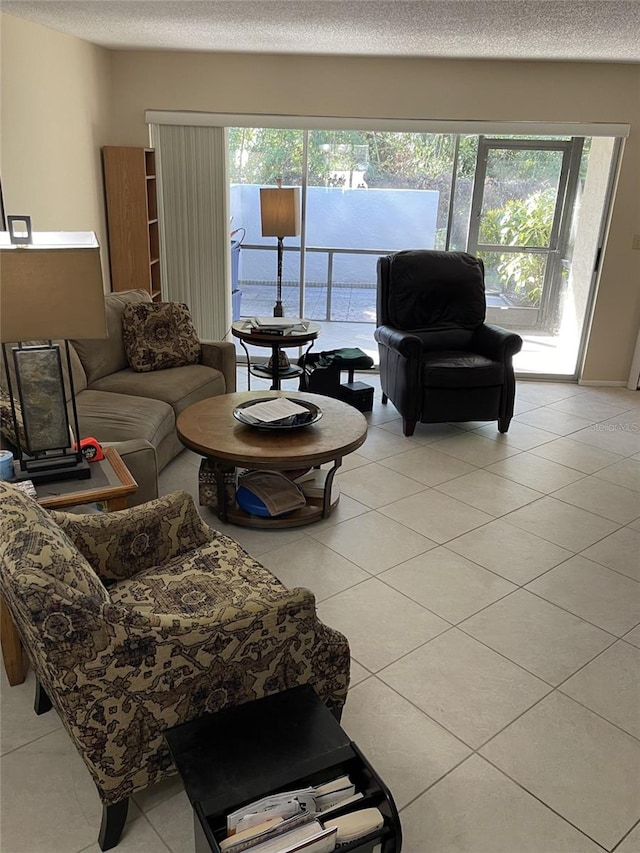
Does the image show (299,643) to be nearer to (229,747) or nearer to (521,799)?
(229,747)

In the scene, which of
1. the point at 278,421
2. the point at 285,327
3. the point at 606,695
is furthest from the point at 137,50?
the point at 606,695

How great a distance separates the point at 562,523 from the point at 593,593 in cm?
60

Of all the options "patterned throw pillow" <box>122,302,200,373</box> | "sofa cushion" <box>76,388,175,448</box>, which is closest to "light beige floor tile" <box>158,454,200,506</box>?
"sofa cushion" <box>76,388,175,448</box>

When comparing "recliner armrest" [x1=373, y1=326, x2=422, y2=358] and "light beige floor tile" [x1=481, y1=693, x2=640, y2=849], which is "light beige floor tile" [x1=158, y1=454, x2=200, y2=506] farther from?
"light beige floor tile" [x1=481, y1=693, x2=640, y2=849]

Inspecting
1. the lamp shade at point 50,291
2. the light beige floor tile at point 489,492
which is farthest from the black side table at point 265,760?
the light beige floor tile at point 489,492

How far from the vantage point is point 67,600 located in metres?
1.35

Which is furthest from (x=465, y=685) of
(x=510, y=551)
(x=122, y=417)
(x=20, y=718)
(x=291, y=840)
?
(x=122, y=417)

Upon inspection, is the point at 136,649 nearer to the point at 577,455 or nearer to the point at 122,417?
the point at 122,417

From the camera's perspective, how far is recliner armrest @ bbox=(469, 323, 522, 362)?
14.0 ft

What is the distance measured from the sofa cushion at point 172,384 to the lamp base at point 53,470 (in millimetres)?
1329

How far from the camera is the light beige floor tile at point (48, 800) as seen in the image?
1673 mm

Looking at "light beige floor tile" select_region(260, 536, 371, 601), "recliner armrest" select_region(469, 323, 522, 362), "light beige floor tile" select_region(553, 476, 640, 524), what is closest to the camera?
"light beige floor tile" select_region(260, 536, 371, 601)

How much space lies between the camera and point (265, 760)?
57.7 inches

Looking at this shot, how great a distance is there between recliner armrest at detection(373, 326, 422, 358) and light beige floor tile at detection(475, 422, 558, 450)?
77cm
